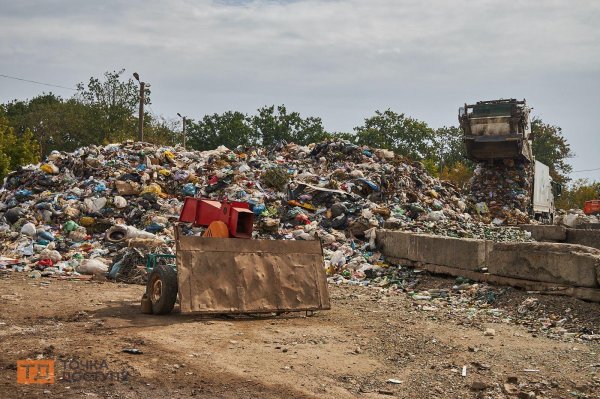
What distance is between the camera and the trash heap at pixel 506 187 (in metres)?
18.5

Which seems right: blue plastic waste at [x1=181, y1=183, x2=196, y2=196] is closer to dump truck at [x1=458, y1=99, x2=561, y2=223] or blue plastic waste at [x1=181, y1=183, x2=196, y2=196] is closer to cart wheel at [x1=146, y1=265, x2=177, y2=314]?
cart wheel at [x1=146, y1=265, x2=177, y2=314]

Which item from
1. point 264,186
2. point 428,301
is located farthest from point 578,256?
point 264,186

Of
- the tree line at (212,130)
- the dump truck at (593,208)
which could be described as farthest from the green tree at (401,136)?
the dump truck at (593,208)

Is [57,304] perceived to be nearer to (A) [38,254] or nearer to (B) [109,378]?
(B) [109,378]

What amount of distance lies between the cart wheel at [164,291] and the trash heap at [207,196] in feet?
8.96

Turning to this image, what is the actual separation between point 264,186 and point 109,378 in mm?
10309

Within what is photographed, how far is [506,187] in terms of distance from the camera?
18797 mm

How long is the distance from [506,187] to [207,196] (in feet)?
32.3

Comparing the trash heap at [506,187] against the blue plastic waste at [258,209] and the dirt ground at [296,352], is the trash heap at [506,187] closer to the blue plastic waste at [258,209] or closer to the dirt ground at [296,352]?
the blue plastic waste at [258,209]

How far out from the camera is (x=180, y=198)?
13742 mm

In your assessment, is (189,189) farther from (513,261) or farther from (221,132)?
(221,132)

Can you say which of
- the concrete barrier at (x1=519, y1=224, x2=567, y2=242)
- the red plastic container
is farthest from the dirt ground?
the concrete barrier at (x1=519, y1=224, x2=567, y2=242)

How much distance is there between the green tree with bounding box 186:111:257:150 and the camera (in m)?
43.6

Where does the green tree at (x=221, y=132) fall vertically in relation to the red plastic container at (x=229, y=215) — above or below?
above
